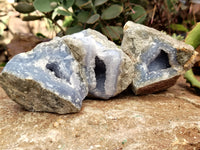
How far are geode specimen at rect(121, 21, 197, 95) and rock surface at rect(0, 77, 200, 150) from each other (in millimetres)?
176

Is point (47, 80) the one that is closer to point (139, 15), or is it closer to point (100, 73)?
point (100, 73)

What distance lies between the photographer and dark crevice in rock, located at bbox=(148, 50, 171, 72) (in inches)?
64.1

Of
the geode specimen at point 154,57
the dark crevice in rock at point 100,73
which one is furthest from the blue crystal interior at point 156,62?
the dark crevice in rock at point 100,73

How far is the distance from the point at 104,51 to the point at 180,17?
2603 millimetres

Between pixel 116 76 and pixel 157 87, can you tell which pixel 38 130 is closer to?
pixel 116 76

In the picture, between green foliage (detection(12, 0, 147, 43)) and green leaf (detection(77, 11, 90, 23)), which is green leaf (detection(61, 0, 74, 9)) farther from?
green leaf (detection(77, 11, 90, 23))

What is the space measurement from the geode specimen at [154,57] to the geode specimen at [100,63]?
130 mm

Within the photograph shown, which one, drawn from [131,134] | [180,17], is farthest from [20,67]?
[180,17]

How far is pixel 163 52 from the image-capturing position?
1.62m

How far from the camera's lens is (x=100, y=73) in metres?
1.49

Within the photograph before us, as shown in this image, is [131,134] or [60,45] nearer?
[131,134]

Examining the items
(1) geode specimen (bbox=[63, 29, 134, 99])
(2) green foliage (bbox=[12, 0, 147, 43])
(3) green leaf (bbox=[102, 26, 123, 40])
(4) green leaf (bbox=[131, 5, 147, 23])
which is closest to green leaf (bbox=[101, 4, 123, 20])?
(2) green foliage (bbox=[12, 0, 147, 43])

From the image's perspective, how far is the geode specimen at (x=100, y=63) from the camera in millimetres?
1418

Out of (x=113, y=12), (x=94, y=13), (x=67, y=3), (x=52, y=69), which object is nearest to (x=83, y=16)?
(x=94, y=13)
